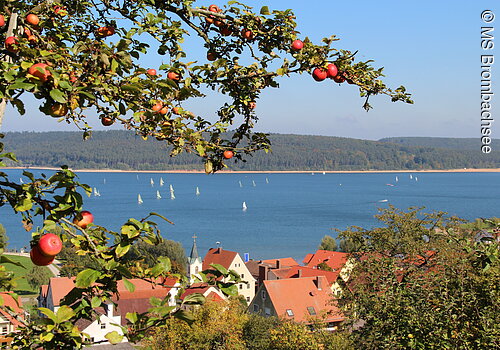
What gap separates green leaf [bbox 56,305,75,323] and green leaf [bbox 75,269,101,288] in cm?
16

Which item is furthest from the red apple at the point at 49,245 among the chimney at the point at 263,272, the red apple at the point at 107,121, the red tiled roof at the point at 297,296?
the chimney at the point at 263,272

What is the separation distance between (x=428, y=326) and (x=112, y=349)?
18.4m

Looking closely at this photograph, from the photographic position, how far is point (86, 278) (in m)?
1.98

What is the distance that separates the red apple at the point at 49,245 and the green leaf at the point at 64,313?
0.22 metres

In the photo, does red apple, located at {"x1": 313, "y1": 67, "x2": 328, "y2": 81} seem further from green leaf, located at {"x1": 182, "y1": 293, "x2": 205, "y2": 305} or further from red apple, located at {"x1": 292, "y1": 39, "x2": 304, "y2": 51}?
green leaf, located at {"x1": 182, "y1": 293, "x2": 205, "y2": 305}

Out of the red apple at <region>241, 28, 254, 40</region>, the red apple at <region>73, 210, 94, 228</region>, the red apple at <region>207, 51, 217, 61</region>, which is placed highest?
the red apple at <region>241, 28, 254, 40</region>

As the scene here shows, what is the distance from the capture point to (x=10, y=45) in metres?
2.36

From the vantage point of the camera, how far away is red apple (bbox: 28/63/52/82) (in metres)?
2.04

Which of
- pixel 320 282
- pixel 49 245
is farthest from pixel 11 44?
pixel 320 282

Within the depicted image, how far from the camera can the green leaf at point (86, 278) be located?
195 cm

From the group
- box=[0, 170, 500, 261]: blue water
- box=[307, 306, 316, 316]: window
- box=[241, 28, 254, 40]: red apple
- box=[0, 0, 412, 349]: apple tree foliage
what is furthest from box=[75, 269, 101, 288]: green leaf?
box=[0, 170, 500, 261]: blue water

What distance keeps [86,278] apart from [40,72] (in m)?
0.79

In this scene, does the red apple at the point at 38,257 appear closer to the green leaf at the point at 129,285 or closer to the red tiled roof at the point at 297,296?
the green leaf at the point at 129,285

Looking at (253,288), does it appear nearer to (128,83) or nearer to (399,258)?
(399,258)
